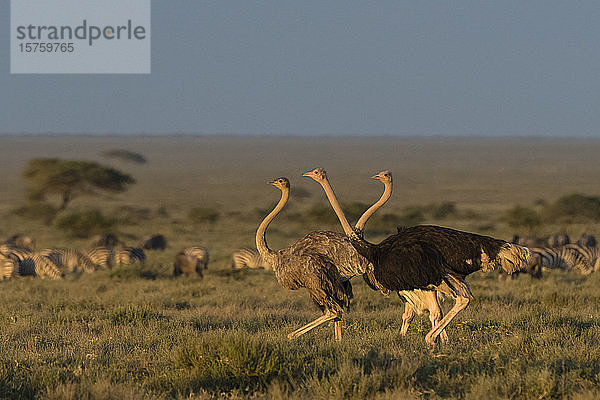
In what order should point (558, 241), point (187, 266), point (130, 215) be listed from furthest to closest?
point (130, 215) < point (558, 241) < point (187, 266)

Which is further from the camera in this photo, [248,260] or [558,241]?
[558,241]

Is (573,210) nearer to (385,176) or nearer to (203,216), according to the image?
(203,216)

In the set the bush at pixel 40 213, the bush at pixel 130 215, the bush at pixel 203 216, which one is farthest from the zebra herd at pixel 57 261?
the bush at pixel 40 213

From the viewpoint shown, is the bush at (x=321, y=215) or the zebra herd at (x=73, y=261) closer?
the zebra herd at (x=73, y=261)

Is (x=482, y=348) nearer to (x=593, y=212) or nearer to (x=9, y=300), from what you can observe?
(x=9, y=300)

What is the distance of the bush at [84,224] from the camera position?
Result: 3158 centimetres

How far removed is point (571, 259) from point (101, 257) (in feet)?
37.8

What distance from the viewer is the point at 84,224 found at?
31.6m

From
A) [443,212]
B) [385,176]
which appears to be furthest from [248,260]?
[443,212]

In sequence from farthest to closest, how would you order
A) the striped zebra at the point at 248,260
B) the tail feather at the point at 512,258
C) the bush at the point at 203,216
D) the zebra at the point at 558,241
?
1. the bush at the point at 203,216
2. the zebra at the point at 558,241
3. the striped zebra at the point at 248,260
4. the tail feather at the point at 512,258

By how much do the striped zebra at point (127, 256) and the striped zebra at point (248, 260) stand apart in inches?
95.9

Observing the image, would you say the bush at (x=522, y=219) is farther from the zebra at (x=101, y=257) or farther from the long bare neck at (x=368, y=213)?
the long bare neck at (x=368, y=213)

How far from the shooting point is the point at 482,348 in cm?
754

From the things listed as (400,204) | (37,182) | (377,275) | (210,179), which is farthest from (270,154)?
(377,275)
